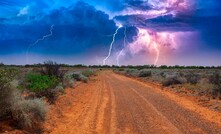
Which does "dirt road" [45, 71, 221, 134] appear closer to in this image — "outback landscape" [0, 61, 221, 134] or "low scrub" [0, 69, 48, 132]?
"outback landscape" [0, 61, 221, 134]

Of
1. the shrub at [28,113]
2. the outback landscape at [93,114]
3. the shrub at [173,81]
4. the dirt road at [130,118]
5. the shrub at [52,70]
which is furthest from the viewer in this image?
the shrub at [173,81]

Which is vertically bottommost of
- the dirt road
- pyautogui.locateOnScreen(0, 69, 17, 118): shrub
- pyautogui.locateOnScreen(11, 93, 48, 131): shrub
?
the dirt road

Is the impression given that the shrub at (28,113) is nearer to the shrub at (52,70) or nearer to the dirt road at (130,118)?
the dirt road at (130,118)

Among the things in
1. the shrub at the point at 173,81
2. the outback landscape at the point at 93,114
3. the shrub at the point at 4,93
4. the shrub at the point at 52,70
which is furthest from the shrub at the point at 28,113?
the shrub at the point at 173,81

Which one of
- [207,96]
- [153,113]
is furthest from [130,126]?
[207,96]

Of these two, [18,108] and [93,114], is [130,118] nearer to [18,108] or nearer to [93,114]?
[93,114]

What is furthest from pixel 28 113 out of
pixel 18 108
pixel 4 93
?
pixel 4 93

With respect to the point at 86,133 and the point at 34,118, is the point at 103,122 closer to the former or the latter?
the point at 86,133

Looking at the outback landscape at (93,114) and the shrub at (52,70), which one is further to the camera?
the shrub at (52,70)

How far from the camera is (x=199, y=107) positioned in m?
18.3

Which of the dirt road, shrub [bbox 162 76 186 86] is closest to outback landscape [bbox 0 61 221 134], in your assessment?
the dirt road

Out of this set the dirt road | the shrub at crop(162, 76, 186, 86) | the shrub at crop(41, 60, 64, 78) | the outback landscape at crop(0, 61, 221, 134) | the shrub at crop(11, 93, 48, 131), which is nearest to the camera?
the shrub at crop(11, 93, 48, 131)

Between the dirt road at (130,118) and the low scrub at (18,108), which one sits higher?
the low scrub at (18,108)

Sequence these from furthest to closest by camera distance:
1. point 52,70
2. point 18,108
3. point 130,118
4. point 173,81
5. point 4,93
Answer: point 173,81 → point 52,70 → point 130,118 → point 18,108 → point 4,93
